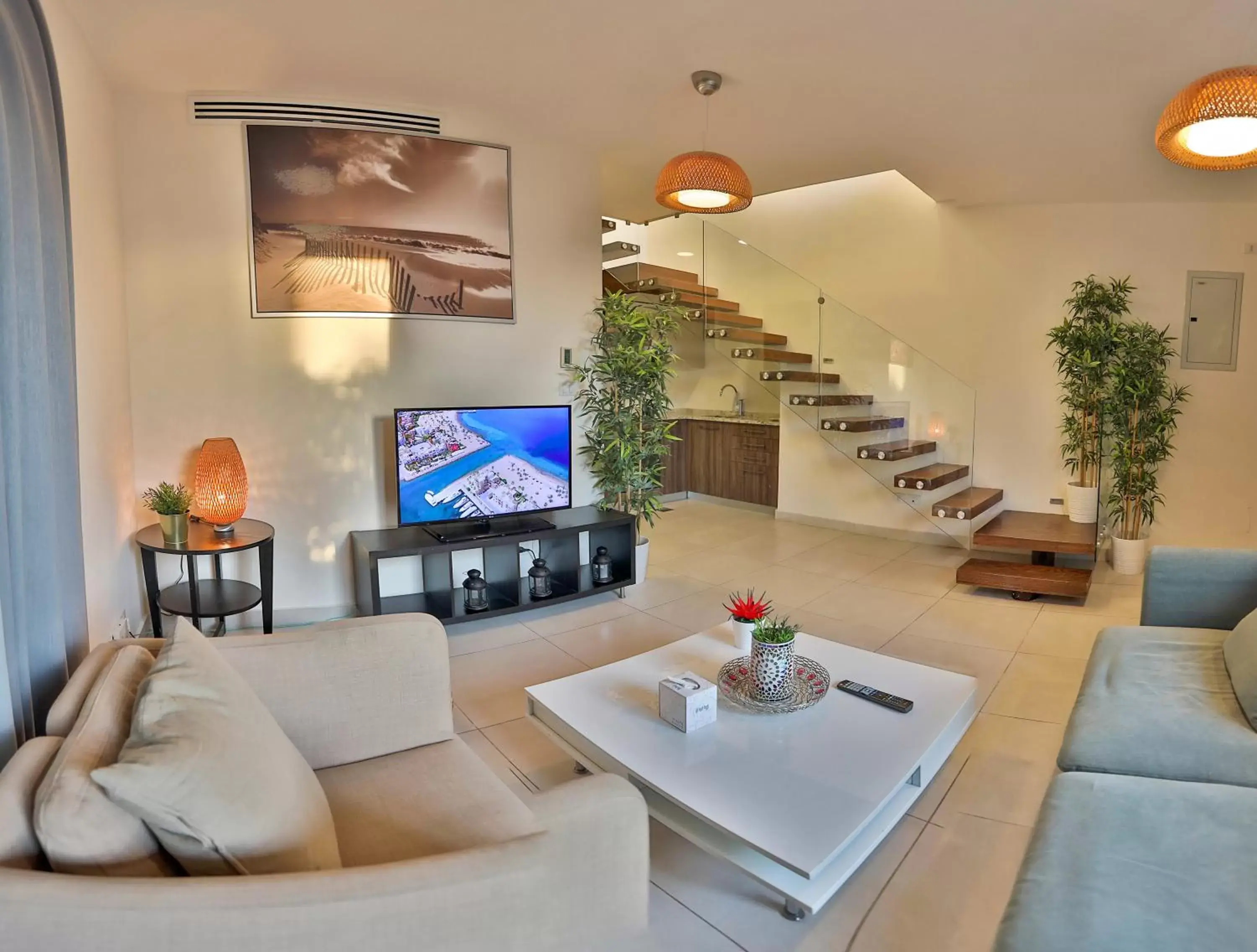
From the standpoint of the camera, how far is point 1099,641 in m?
2.59

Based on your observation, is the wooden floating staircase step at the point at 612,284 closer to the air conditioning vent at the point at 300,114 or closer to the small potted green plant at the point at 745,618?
the air conditioning vent at the point at 300,114

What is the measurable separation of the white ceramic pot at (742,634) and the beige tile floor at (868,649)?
2.55 ft

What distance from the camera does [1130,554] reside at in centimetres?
512

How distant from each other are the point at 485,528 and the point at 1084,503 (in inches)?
167

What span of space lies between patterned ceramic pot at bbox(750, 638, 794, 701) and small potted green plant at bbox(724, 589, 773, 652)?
25 cm

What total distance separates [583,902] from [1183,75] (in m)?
4.14

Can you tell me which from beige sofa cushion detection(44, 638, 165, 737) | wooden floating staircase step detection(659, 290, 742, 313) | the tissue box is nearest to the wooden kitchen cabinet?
wooden floating staircase step detection(659, 290, 742, 313)

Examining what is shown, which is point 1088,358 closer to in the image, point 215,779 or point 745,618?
point 745,618

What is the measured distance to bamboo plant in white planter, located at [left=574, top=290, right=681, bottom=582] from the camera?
463cm

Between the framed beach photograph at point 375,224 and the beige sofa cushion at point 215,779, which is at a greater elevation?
the framed beach photograph at point 375,224

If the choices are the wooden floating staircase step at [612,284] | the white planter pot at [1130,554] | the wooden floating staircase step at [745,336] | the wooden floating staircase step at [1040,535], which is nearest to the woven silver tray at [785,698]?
the wooden floating staircase step at [1040,535]

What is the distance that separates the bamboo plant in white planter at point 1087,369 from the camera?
514cm

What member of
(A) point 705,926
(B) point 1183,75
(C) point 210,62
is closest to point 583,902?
(A) point 705,926

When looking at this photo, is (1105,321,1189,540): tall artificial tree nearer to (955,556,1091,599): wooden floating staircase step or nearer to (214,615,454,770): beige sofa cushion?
(955,556,1091,599): wooden floating staircase step
